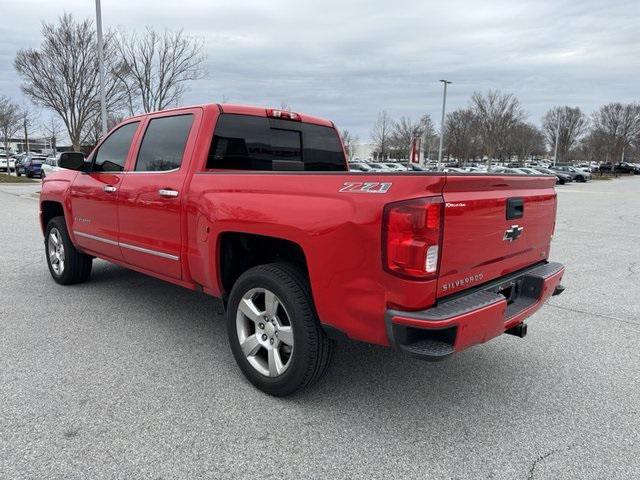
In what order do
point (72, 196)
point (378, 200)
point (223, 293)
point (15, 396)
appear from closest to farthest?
point (378, 200), point (15, 396), point (223, 293), point (72, 196)

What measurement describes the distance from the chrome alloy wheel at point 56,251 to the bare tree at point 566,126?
86.7 meters

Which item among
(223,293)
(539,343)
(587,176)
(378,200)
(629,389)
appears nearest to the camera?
(378,200)

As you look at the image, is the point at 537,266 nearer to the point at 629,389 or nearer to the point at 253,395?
the point at 629,389

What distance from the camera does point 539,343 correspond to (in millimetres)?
4246

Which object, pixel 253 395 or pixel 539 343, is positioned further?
pixel 539 343

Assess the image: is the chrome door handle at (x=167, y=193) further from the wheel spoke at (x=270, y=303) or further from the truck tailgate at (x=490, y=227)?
the truck tailgate at (x=490, y=227)

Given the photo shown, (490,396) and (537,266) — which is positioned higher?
(537,266)

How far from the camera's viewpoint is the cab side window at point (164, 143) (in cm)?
400

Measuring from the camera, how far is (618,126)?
7731 cm

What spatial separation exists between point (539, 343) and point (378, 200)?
258 centimetres

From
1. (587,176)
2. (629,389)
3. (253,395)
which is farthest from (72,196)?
(587,176)

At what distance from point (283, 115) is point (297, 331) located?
2.20m

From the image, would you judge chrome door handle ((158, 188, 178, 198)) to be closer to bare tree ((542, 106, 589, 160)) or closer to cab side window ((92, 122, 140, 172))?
cab side window ((92, 122, 140, 172))

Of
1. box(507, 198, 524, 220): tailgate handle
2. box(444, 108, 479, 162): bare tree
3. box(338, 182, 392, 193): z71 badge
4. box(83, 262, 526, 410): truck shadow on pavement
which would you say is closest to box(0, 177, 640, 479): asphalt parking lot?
box(83, 262, 526, 410): truck shadow on pavement
